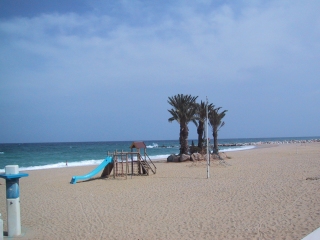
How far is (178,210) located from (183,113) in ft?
67.2

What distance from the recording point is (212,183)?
14.4 m

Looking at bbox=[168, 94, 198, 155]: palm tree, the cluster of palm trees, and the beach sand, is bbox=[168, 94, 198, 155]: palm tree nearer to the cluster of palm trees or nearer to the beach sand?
the cluster of palm trees

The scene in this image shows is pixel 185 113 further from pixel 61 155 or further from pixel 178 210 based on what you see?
pixel 61 155

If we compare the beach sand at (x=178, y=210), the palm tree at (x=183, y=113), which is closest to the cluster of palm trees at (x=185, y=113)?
the palm tree at (x=183, y=113)

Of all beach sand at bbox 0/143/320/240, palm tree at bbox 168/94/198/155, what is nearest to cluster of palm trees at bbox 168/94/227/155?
palm tree at bbox 168/94/198/155

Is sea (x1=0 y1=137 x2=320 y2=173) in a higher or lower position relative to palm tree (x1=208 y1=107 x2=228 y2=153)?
lower

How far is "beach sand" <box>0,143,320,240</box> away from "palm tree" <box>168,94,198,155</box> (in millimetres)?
14884

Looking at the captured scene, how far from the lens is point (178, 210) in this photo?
939 cm

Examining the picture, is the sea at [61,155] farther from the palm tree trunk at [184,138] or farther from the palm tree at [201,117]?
the palm tree trunk at [184,138]

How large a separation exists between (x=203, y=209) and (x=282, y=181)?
6.17 meters

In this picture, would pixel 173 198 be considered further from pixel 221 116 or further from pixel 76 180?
pixel 221 116

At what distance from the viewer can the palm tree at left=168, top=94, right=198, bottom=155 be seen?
2958 cm

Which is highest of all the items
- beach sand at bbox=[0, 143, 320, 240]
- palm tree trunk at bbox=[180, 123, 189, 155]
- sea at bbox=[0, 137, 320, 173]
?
palm tree trunk at bbox=[180, 123, 189, 155]

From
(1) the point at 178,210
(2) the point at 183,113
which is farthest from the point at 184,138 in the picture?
(1) the point at 178,210
